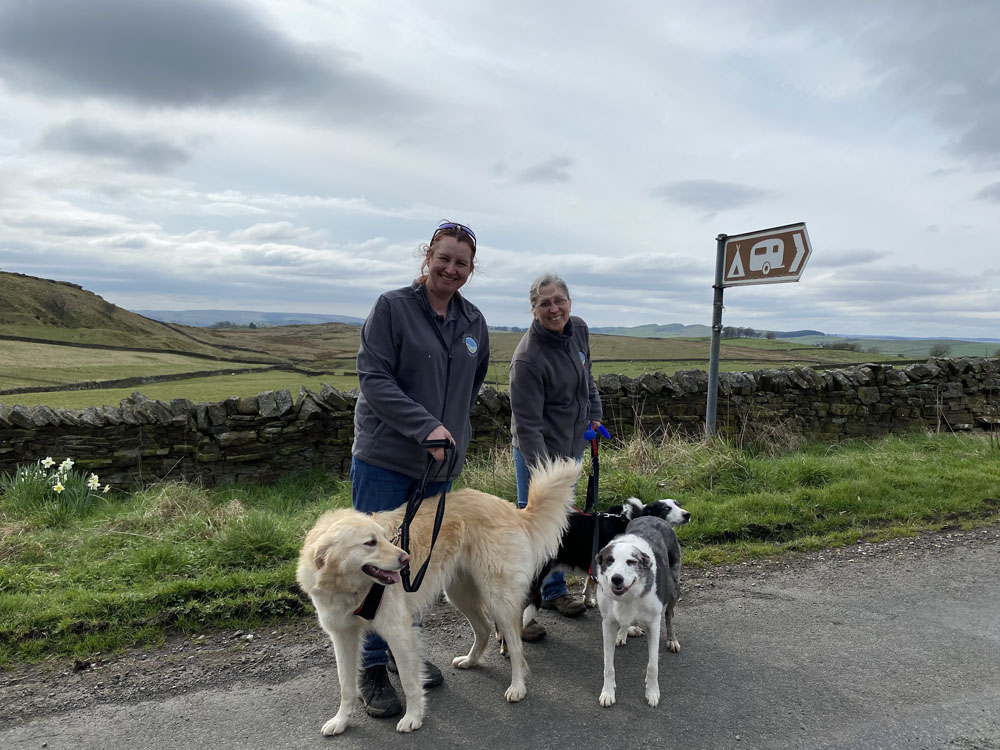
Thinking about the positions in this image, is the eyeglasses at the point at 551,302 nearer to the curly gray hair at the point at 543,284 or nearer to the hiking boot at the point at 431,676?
the curly gray hair at the point at 543,284

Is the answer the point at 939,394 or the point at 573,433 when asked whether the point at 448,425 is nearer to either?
the point at 573,433

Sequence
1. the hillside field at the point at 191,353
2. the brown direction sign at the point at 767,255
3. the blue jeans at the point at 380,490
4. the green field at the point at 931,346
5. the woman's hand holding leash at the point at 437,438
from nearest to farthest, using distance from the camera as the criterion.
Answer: the woman's hand holding leash at the point at 437,438, the blue jeans at the point at 380,490, the brown direction sign at the point at 767,255, the hillside field at the point at 191,353, the green field at the point at 931,346

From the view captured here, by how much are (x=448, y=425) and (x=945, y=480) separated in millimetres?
6831

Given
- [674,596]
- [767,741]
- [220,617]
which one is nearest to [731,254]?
[674,596]

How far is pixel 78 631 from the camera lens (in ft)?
13.9

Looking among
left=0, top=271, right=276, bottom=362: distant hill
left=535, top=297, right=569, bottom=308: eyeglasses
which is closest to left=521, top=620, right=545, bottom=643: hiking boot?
left=535, top=297, right=569, bottom=308: eyeglasses

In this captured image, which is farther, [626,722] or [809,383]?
[809,383]

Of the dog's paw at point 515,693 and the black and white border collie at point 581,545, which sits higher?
the black and white border collie at point 581,545

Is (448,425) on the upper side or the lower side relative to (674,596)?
upper

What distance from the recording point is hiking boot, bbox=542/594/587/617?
481 cm

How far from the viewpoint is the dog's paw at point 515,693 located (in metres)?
3.58

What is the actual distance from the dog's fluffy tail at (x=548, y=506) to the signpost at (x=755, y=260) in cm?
489

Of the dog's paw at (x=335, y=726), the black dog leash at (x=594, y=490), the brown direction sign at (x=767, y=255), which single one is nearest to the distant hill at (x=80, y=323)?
the brown direction sign at (x=767, y=255)

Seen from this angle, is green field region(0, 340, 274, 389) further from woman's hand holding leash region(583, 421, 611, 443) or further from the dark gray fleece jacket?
woman's hand holding leash region(583, 421, 611, 443)
